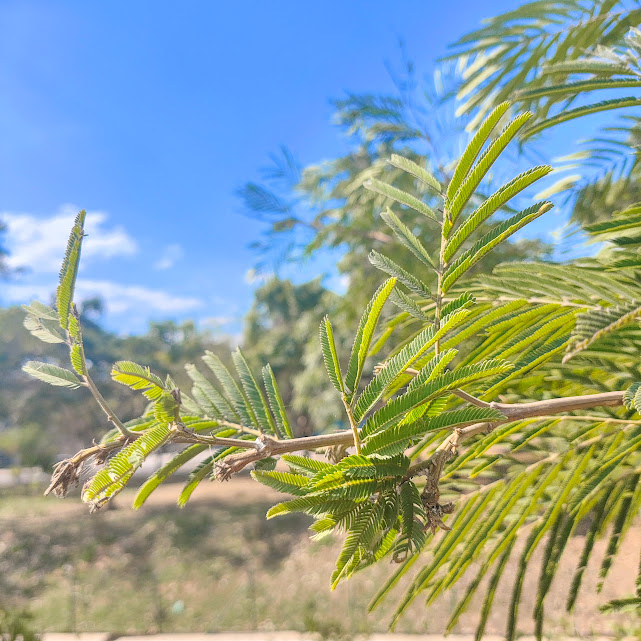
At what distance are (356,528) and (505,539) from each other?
0.43 metres

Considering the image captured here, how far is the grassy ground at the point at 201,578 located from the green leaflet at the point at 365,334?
7.01 feet

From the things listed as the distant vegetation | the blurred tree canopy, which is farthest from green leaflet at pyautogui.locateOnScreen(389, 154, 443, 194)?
the blurred tree canopy

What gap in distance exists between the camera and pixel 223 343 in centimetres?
1521

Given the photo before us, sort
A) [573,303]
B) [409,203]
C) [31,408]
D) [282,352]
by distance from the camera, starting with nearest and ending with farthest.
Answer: [409,203]
[573,303]
[31,408]
[282,352]

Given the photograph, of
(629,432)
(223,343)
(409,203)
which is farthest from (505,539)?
(223,343)

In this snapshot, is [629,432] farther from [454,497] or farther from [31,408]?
[31,408]

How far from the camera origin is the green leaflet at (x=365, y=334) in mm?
423

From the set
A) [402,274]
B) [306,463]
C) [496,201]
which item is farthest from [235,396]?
[496,201]

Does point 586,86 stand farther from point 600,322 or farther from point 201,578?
point 201,578

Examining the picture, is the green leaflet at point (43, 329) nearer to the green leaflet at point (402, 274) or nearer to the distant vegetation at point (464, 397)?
the distant vegetation at point (464, 397)

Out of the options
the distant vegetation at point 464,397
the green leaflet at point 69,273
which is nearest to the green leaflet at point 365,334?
the distant vegetation at point 464,397

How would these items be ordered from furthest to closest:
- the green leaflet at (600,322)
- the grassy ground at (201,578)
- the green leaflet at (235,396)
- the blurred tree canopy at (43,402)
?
1. the blurred tree canopy at (43,402)
2. the grassy ground at (201,578)
3. the green leaflet at (235,396)
4. the green leaflet at (600,322)

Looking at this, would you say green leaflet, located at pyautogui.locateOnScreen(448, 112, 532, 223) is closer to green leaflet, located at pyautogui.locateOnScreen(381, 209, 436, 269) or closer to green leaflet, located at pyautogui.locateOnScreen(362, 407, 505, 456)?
green leaflet, located at pyautogui.locateOnScreen(381, 209, 436, 269)

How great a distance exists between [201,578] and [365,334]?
630cm
